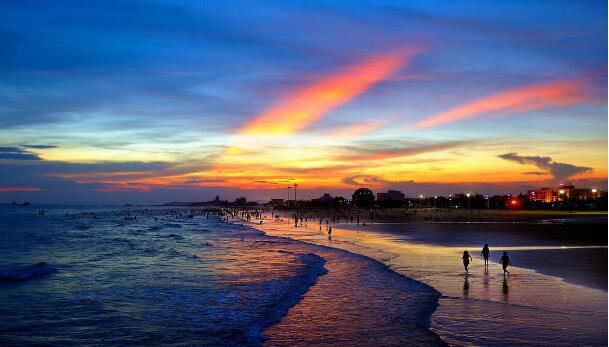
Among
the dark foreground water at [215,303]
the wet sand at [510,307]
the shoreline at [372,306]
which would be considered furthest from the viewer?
the dark foreground water at [215,303]

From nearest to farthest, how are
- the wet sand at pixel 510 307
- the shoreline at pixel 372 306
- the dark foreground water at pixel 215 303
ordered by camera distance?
the wet sand at pixel 510 307
the shoreline at pixel 372 306
the dark foreground water at pixel 215 303

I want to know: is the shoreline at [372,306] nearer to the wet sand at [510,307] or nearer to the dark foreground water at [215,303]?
the dark foreground water at [215,303]

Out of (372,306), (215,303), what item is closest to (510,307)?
(372,306)

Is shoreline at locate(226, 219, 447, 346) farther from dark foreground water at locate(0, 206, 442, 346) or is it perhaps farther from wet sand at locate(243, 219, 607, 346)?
wet sand at locate(243, 219, 607, 346)

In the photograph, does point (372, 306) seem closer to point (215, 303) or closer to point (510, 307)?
point (510, 307)

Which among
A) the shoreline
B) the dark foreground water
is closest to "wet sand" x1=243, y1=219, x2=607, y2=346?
the shoreline

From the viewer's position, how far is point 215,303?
2023 cm

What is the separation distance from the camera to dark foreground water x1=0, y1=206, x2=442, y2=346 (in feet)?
49.5

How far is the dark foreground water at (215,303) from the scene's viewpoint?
15.1 m

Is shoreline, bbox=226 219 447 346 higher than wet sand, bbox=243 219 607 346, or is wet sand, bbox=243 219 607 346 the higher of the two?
wet sand, bbox=243 219 607 346

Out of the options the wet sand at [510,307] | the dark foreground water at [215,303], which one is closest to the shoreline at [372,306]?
the dark foreground water at [215,303]

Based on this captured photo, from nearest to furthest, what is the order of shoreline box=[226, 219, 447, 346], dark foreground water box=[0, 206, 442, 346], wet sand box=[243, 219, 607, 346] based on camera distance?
wet sand box=[243, 219, 607, 346], shoreline box=[226, 219, 447, 346], dark foreground water box=[0, 206, 442, 346]

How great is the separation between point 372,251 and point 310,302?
799 inches

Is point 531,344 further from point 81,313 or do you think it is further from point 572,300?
point 81,313
